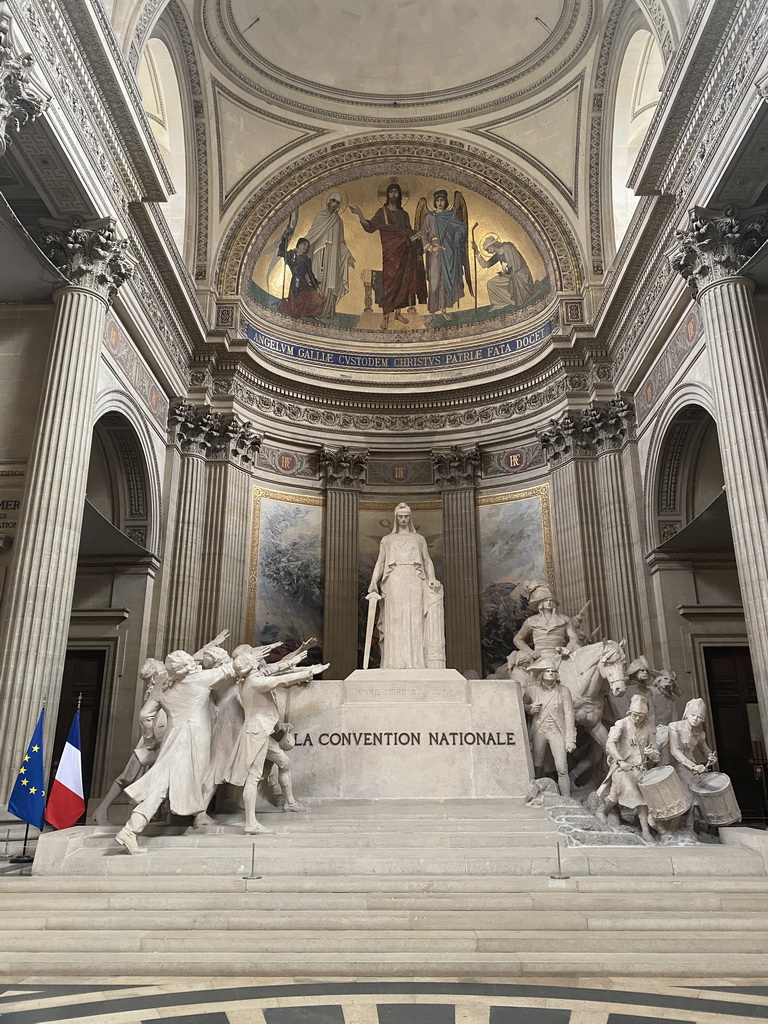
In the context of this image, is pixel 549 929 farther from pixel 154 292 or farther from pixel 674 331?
pixel 154 292

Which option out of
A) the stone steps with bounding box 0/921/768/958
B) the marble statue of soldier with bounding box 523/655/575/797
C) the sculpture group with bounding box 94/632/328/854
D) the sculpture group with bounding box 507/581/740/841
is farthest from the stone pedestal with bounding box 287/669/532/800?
the stone steps with bounding box 0/921/768/958

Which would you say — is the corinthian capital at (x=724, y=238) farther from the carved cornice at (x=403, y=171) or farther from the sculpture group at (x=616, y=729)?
the carved cornice at (x=403, y=171)

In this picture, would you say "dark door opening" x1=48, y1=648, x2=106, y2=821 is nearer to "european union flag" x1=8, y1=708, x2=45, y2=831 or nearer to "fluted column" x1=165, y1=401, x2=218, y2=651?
"fluted column" x1=165, y1=401, x2=218, y2=651

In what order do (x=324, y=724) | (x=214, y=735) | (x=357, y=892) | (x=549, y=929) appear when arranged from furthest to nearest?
(x=324, y=724), (x=214, y=735), (x=357, y=892), (x=549, y=929)

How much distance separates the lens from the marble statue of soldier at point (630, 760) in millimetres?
7023

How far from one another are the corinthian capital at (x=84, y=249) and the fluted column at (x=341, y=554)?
8518 millimetres

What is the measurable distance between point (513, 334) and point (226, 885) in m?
16.4

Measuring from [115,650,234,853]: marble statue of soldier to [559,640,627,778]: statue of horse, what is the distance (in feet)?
13.5

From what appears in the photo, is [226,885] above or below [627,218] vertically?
below

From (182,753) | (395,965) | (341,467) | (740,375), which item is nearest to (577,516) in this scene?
(341,467)

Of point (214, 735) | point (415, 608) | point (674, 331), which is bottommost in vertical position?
point (214, 735)

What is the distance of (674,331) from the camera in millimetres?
13438

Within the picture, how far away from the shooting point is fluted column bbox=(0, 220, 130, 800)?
8.91 meters

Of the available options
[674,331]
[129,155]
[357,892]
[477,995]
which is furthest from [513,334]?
[477,995]
